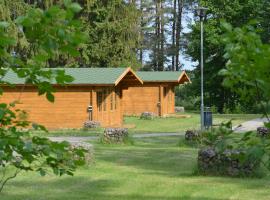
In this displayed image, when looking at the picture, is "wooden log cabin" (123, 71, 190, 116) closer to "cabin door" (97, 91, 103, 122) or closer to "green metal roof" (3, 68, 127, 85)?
"green metal roof" (3, 68, 127, 85)

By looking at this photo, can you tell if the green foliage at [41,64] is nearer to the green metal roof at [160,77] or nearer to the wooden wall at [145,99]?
the green metal roof at [160,77]

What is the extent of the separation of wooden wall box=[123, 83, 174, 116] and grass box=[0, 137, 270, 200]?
82.8 feet

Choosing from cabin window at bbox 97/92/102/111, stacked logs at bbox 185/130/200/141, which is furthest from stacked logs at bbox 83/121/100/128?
stacked logs at bbox 185/130/200/141

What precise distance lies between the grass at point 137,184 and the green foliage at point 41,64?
609 centimetres

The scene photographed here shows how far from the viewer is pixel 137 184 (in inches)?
426

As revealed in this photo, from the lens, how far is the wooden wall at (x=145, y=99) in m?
40.2

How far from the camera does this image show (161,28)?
69.7m

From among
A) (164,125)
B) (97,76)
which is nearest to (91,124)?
(97,76)

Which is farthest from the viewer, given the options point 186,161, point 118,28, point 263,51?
point 118,28

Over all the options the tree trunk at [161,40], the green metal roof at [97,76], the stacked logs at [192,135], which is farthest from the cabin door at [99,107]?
the tree trunk at [161,40]

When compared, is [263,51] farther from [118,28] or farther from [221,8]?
[221,8]

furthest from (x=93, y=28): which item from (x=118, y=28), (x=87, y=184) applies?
(x=87, y=184)

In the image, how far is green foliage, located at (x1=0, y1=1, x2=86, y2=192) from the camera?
8.94ft

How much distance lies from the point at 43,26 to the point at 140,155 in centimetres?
1358
